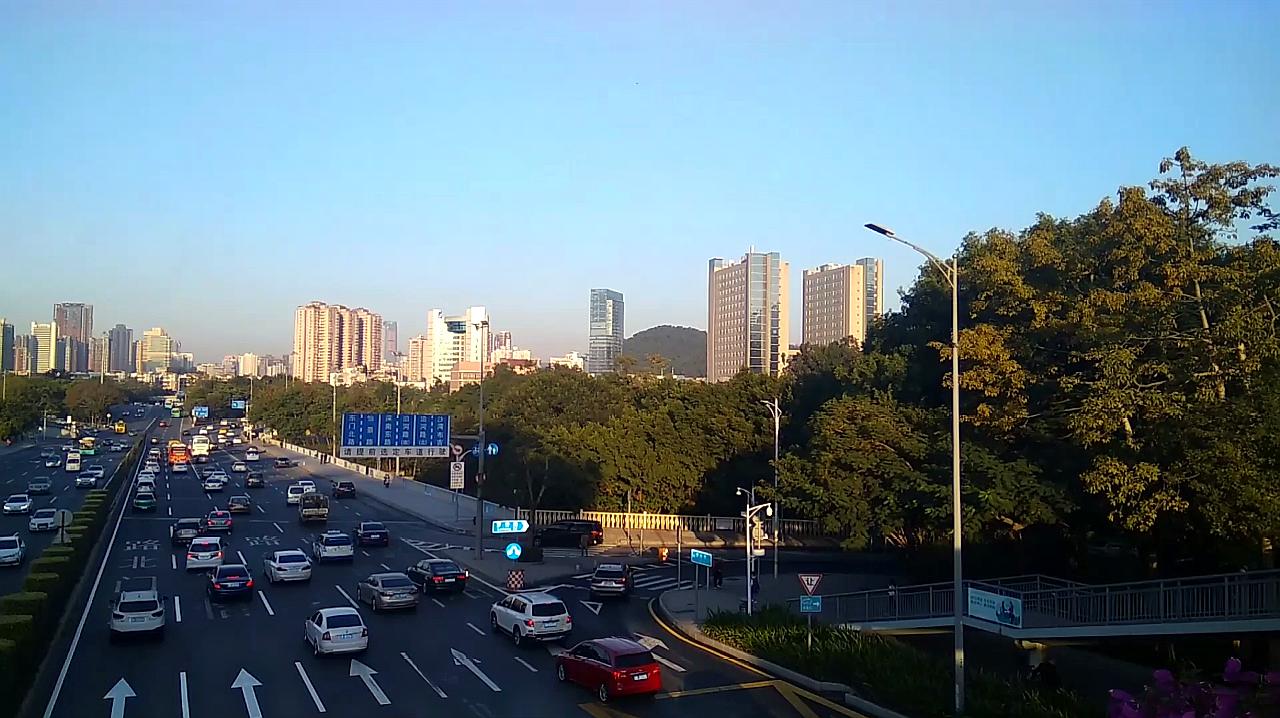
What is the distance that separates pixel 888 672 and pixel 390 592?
16.6m

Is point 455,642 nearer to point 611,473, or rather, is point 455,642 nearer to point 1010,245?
point 1010,245

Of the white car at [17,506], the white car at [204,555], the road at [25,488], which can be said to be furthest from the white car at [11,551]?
the white car at [17,506]

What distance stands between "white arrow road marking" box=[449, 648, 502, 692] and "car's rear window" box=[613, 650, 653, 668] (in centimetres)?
290

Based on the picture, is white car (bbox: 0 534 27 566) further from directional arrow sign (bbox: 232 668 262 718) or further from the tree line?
the tree line

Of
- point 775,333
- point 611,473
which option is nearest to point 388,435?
point 611,473

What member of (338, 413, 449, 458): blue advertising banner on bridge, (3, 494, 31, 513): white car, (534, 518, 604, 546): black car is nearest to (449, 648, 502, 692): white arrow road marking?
(338, 413, 449, 458): blue advertising banner on bridge

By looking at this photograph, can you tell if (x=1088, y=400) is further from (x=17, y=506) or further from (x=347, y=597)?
(x=17, y=506)

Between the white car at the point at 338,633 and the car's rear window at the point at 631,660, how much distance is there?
290 inches

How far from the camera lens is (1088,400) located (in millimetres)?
25391

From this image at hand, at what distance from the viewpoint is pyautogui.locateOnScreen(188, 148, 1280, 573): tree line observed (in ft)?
76.1

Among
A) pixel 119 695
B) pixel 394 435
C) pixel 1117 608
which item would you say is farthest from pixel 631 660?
pixel 394 435

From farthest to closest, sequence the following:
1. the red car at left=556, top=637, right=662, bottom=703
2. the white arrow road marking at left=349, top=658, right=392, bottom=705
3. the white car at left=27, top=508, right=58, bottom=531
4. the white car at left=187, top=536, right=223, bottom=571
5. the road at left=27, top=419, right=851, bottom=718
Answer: the white car at left=27, top=508, right=58, bottom=531 < the white car at left=187, top=536, right=223, bottom=571 < the white arrow road marking at left=349, top=658, right=392, bottom=705 < the red car at left=556, top=637, right=662, bottom=703 < the road at left=27, top=419, right=851, bottom=718

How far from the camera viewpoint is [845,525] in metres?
40.8

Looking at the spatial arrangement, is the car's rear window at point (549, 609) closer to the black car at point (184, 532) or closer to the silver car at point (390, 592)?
the silver car at point (390, 592)
